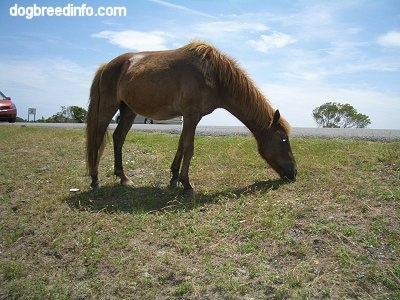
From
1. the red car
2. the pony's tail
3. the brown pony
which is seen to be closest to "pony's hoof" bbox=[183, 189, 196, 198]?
the brown pony

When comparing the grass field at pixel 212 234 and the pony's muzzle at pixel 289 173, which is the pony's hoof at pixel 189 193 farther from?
the pony's muzzle at pixel 289 173

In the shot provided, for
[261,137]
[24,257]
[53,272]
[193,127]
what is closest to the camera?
[53,272]

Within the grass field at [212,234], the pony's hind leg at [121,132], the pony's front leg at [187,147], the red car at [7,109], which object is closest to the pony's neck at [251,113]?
the pony's front leg at [187,147]

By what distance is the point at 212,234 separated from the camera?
4.89 metres

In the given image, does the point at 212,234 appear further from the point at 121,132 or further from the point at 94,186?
the point at 121,132

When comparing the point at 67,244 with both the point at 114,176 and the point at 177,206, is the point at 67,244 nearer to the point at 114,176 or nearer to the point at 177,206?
the point at 177,206

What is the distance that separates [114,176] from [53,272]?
132 inches

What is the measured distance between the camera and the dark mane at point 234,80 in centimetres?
655

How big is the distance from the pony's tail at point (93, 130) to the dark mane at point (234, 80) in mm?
1825

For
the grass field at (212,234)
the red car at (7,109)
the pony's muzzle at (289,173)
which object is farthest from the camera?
the red car at (7,109)

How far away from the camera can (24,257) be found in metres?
4.86

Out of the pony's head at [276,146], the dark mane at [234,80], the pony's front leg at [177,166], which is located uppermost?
the dark mane at [234,80]

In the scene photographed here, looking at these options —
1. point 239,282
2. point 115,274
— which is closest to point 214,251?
point 239,282

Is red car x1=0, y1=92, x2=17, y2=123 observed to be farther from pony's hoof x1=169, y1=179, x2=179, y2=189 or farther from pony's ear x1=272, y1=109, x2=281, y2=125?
pony's ear x1=272, y1=109, x2=281, y2=125
